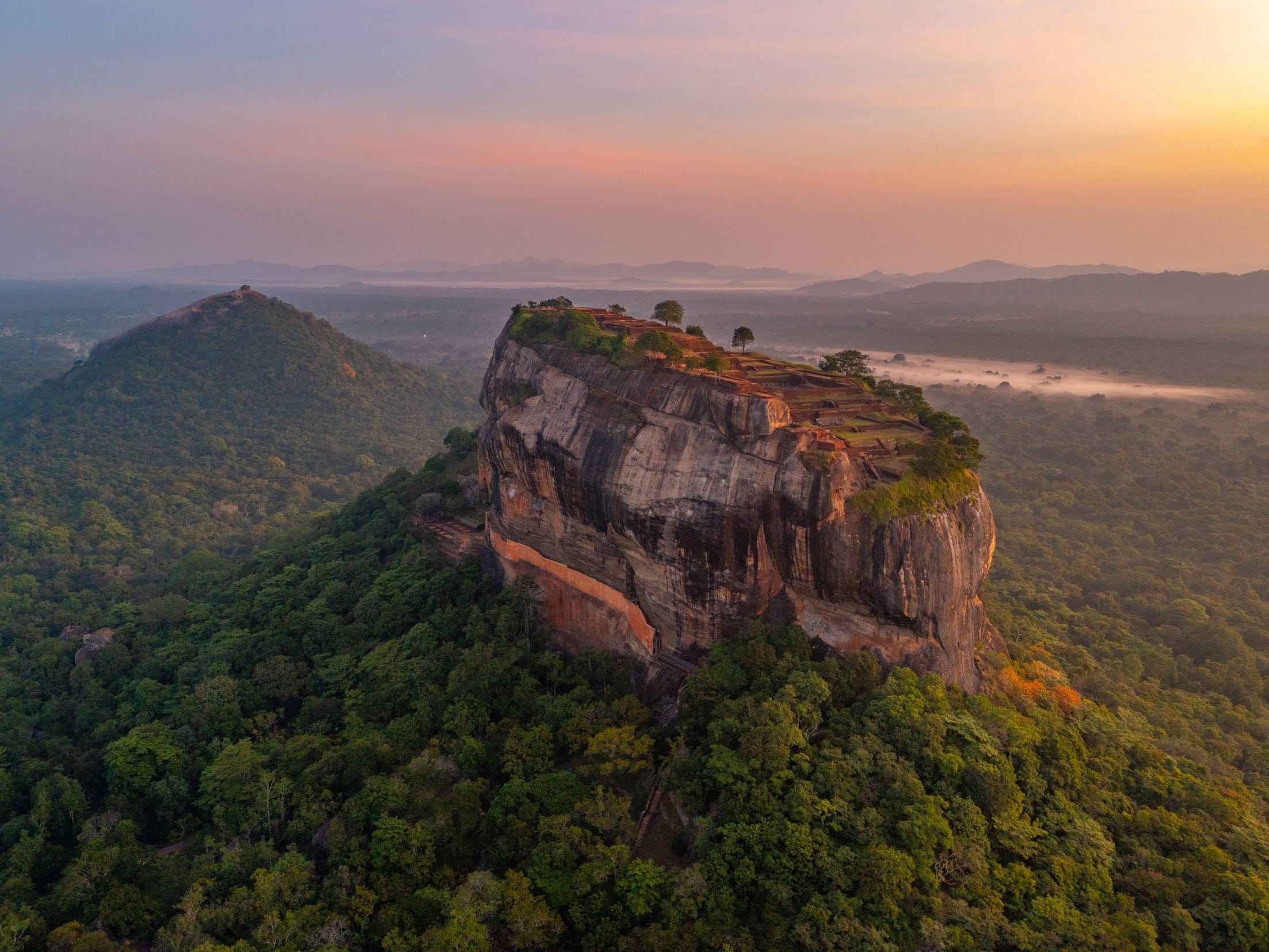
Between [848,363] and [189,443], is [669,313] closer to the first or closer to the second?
[848,363]

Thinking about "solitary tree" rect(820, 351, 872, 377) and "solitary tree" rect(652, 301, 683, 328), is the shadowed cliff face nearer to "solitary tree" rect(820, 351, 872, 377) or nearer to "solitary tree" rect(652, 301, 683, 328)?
"solitary tree" rect(652, 301, 683, 328)

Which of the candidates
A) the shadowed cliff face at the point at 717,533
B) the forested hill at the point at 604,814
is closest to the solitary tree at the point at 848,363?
the shadowed cliff face at the point at 717,533

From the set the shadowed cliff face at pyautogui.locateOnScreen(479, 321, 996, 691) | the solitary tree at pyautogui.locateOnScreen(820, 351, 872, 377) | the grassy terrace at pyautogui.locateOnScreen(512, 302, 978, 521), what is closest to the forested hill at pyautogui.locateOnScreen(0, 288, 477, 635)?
the shadowed cliff face at pyautogui.locateOnScreen(479, 321, 996, 691)

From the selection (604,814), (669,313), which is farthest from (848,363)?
(604,814)

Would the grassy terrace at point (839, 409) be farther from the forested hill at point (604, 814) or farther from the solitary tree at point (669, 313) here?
the forested hill at point (604, 814)

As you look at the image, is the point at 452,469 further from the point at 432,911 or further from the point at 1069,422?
the point at 1069,422

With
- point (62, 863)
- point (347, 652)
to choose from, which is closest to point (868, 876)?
point (347, 652)
